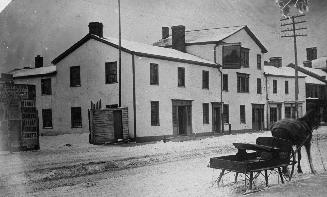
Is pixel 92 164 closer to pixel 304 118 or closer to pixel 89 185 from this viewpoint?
pixel 89 185

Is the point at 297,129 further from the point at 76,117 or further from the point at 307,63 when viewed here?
the point at 307,63

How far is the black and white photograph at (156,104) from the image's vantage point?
9.34 metres

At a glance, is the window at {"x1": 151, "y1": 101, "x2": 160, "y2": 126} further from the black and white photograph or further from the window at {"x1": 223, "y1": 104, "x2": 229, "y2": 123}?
the window at {"x1": 223, "y1": 104, "x2": 229, "y2": 123}

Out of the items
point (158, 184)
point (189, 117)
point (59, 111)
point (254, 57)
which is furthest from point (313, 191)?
point (254, 57)

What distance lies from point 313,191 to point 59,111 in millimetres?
26713

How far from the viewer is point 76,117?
103 feet

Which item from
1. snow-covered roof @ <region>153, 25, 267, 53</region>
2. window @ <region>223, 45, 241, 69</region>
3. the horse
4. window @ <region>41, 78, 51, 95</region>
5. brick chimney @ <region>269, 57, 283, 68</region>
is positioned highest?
snow-covered roof @ <region>153, 25, 267, 53</region>

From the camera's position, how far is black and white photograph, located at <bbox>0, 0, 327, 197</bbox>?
30.6 ft

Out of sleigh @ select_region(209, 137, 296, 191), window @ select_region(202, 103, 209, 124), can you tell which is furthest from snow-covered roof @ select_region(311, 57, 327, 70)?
sleigh @ select_region(209, 137, 296, 191)

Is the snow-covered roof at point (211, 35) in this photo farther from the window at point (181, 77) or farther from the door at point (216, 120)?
the door at point (216, 120)

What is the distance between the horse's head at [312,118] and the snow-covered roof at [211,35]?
23.5 m

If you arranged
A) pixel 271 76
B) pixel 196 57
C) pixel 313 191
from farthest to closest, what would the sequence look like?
1. pixel 271 76
2. pixel 196 57
3. pixel 313 191

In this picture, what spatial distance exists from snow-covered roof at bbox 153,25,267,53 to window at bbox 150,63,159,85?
8.17m

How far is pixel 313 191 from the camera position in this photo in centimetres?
809
